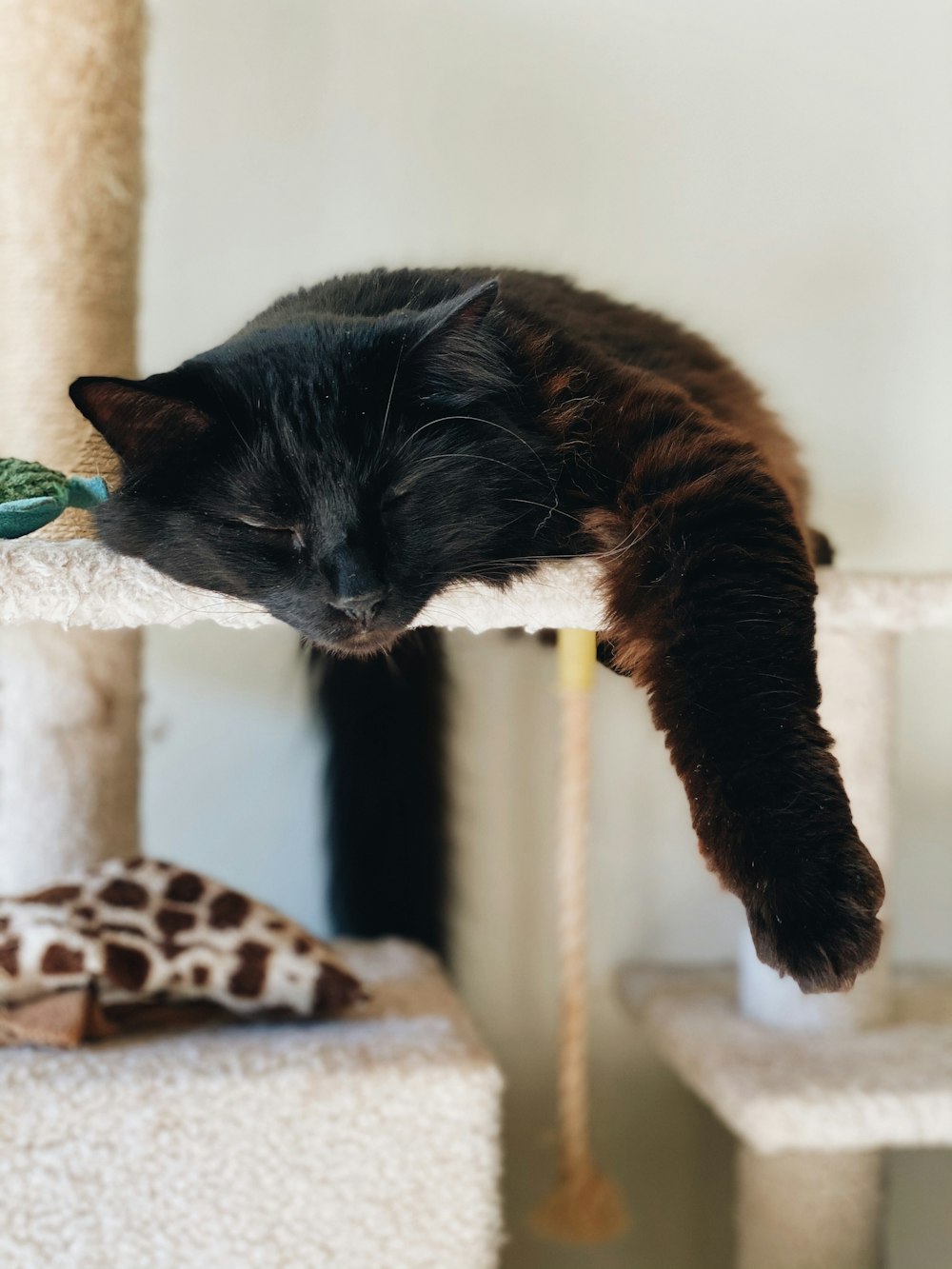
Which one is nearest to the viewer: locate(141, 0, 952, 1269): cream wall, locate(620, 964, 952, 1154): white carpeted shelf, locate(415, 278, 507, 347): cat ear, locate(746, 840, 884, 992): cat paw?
locate(746, 840, 884, 992): cat paw

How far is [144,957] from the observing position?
41.9 inches

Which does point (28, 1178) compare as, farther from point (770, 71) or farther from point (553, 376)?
point (770, 71)

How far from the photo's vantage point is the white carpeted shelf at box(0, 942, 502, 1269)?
3.15 ft

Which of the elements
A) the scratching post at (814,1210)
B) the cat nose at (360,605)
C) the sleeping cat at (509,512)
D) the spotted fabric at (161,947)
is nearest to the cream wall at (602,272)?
the scratching post at (814,1210)

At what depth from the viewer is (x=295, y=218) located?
1.63 meters

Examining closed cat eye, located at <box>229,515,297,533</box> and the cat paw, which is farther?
closed cat eye, located at <box>229,515,297,533</box>

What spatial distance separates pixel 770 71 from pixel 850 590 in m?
1.04

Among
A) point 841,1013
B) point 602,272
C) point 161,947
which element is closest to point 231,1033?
point 161,947

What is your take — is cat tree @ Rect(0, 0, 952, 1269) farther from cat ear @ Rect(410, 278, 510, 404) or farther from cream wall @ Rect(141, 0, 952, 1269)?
cream wall @ Rect(141, 0, 952, 1269)

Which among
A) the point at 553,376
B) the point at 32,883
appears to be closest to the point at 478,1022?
the point at 32,883

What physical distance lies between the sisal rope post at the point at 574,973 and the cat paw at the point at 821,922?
0.70 metres

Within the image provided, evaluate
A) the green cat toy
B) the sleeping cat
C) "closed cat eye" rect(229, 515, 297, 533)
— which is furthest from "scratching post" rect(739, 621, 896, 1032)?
the green cat toy

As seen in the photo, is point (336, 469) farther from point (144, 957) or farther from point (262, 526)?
point (144, 957)

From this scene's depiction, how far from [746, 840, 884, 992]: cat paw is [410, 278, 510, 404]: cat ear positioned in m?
0.45
